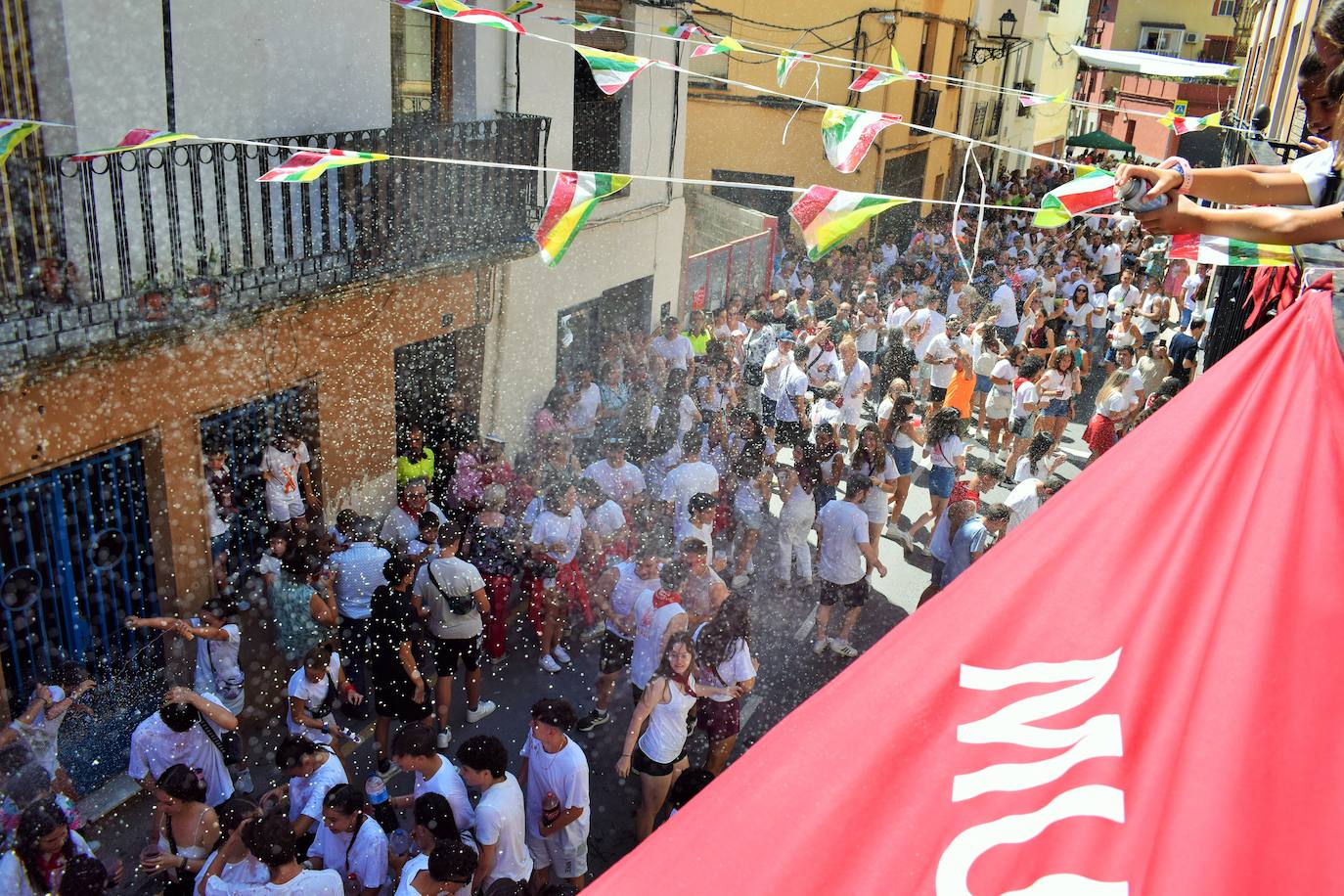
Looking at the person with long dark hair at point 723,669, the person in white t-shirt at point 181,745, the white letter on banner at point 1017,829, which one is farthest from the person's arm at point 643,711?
the white letter on banner at point 1017,829

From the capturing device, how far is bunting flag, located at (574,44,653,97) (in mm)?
6891

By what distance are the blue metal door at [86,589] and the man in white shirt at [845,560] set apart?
4319mm

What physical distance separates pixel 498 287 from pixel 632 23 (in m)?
3.68

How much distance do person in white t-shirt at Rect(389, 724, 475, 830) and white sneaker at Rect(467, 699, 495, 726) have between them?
6.55 feet

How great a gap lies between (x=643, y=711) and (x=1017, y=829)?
434 centimetres

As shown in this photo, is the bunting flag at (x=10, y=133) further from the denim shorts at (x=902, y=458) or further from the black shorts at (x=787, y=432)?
the denim shorts at (x=902, y=458)

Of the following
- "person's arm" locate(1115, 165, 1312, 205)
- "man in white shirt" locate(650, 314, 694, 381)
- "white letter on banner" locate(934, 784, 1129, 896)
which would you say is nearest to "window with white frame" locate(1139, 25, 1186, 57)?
"man in white shirt" locate(650, 314, 694, 381)

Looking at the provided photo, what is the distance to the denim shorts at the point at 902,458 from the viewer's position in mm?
9645

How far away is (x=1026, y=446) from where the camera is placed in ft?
37.3

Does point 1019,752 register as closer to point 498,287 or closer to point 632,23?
point 498,287

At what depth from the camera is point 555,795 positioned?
5207mm

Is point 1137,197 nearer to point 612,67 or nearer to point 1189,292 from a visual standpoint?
point 612,67

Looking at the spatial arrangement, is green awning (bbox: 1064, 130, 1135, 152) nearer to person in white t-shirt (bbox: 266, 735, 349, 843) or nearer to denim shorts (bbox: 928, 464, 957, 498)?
denim shorts (bbox: 928, 464, 957, 498)

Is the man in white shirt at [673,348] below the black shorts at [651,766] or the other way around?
the other way around
